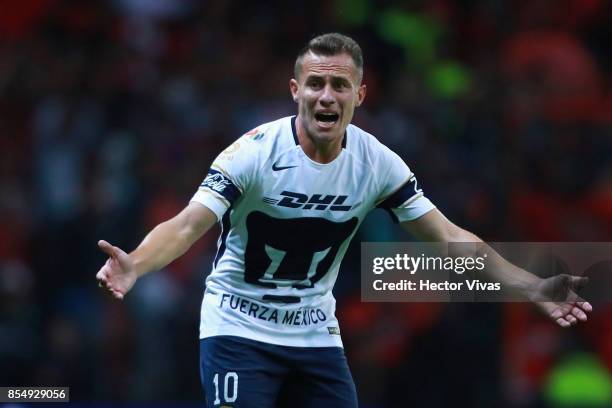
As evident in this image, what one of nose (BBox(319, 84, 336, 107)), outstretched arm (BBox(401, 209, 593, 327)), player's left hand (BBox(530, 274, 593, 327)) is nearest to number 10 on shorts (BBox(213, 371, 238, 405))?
outstretched arm (BBox(401, 209, 593, 327))

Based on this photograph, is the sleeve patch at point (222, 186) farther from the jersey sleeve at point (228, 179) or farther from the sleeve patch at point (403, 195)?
the sleeve patch at point (403, 195)

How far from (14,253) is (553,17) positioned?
492 cm

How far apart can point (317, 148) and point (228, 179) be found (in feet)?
1.54

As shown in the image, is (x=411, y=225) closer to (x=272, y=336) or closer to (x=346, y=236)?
(x=346, y=236)

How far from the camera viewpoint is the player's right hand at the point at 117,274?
15.3ft

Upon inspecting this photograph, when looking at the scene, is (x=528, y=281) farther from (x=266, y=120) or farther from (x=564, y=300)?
(x=266, y=120)

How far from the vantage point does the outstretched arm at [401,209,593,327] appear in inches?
210

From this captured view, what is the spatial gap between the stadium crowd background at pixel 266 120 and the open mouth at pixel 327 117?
2980 millimetres

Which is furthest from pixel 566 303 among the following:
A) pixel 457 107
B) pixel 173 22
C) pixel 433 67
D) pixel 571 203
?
pixel 173 22

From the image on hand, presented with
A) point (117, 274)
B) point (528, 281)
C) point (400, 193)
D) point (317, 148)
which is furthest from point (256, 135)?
point (528, 281)

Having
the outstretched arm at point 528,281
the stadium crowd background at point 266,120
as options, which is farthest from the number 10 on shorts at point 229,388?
the stadium crowd background at point 266,120

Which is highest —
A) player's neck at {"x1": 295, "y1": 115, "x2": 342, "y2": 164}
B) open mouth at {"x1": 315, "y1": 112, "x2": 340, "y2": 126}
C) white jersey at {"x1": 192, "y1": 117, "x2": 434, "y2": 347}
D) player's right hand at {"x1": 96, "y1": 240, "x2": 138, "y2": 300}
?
open mouth at {"x1": 315, "y1": 112, "x2": 340, "y2": 126}

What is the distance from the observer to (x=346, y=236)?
5.57 meters

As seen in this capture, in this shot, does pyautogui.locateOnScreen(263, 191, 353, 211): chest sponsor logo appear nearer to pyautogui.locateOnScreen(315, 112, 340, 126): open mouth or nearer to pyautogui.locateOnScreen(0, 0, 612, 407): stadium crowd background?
pyautogui.locateOnScreen(315, 112, 340, 126): open mouth
